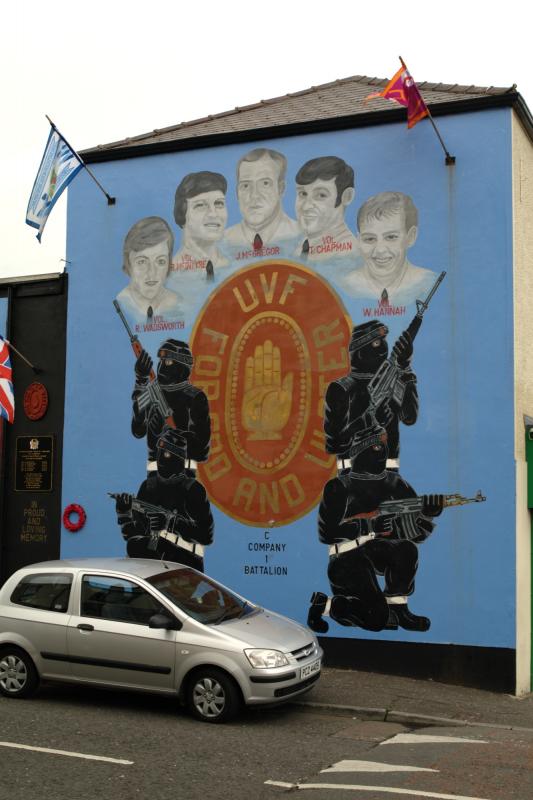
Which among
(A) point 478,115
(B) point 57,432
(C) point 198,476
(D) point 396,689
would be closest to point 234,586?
(C) point 198,476

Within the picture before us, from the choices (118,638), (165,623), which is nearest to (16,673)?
(118,638)

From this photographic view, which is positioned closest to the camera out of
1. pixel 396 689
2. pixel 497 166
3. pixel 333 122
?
pixel 396 689

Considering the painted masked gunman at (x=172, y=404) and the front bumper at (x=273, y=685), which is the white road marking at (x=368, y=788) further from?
the painted masked gunman at (x=172, y=404)

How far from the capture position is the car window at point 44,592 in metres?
10.3

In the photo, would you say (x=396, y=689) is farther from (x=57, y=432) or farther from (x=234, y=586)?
(x=57, y=432)

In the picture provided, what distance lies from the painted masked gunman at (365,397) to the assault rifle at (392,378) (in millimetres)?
38

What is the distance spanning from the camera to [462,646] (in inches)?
463

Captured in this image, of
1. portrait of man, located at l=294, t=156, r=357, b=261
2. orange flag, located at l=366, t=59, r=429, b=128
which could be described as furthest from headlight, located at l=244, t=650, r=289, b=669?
orange flag, located at l=366, t=59, r=429, b=128

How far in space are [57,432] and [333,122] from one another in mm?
6458

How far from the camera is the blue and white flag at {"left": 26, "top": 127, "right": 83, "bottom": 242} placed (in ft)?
44.8

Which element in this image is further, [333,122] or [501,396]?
[333,122]

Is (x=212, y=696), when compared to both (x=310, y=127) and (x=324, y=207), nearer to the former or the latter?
(x=324, y=207)

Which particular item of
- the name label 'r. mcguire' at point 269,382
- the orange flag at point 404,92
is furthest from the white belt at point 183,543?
the orange flag at point 404,92

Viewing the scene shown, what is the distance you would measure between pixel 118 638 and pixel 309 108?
870 cm
